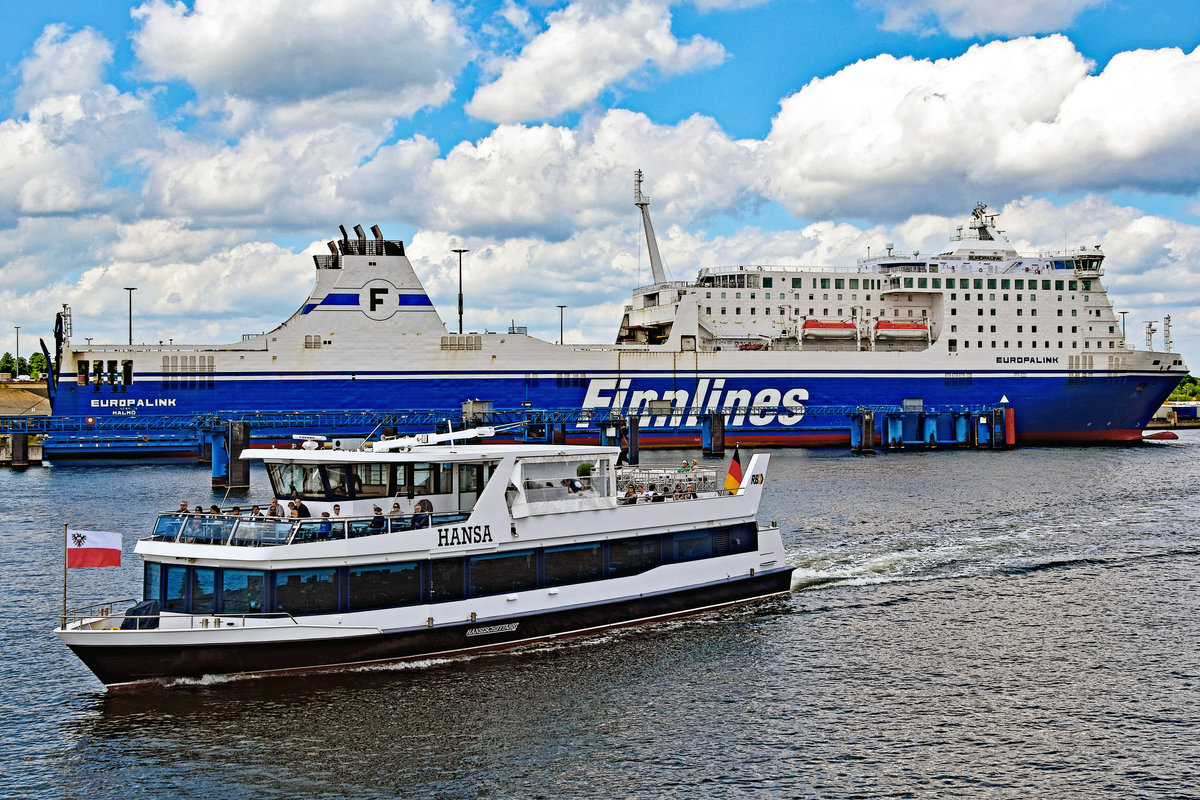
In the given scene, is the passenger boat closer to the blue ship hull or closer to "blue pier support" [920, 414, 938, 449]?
the blue ship hull

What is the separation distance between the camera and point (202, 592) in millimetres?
17031

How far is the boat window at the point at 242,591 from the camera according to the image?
16922mm

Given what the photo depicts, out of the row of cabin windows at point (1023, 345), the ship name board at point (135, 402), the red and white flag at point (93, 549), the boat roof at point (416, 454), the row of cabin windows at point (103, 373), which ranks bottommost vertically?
the red and white flag at point (93, 549)

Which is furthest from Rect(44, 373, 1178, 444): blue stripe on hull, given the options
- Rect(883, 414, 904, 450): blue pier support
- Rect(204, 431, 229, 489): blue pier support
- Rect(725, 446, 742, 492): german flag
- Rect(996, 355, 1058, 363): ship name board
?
Rect(725, 446, 742, 492): german flag

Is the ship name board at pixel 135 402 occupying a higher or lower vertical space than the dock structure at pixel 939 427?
higher

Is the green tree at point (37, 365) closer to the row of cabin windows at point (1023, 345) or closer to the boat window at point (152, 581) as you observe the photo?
the row of cabin windows at point (1023, 345)

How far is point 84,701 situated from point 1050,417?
61.5 m

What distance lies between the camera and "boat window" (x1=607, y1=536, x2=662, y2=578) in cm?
2048

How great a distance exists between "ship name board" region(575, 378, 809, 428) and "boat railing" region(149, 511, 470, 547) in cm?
4607

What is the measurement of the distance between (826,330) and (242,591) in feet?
180

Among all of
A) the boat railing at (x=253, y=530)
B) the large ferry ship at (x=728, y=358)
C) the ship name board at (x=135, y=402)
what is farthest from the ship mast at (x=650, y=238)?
the boat railing at (x=253, y=530)

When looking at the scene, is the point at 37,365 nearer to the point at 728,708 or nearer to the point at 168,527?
the point at 168,527

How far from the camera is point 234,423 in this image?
150ft

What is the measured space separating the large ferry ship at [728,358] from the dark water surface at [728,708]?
1312 inches
